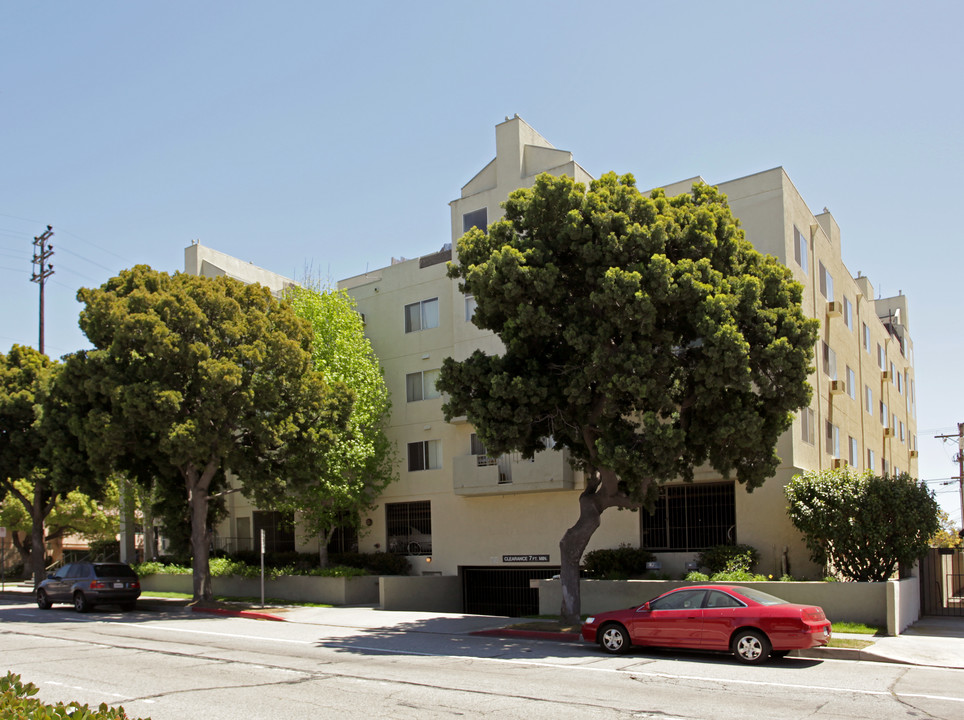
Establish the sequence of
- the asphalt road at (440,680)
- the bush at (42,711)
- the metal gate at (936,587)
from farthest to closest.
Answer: the metal gate at (936,587) < the asphalt road at (440,680) < the bush at (42,711)

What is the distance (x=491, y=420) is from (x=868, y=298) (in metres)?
26.0

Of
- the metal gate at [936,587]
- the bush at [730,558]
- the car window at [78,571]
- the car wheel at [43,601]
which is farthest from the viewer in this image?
the car wheel at [43,601]

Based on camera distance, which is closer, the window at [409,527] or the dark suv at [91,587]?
the dark suv at [91,587]

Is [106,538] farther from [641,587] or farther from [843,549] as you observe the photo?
[843,549]

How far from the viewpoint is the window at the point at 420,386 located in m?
31.1

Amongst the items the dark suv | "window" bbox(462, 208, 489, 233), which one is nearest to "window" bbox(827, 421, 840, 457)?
"window" bbox(462, 208, 489, 233)

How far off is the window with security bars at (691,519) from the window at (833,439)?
4.85m

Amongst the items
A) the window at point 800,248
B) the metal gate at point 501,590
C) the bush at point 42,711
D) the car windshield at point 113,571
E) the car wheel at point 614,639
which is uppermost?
the window at point 800,248

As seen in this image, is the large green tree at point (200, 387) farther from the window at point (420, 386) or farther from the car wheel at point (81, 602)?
the window at point (420, 386)

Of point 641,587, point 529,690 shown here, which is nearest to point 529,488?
point 641,587

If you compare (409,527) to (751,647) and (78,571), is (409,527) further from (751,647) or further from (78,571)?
(751,647)

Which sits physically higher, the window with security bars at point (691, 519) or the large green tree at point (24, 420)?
the large green tree at point (24, 420)

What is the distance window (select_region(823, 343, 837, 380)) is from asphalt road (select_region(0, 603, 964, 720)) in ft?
43.8

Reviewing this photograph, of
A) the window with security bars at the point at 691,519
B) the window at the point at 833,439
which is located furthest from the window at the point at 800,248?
the window with security bars at the point at 691,519
